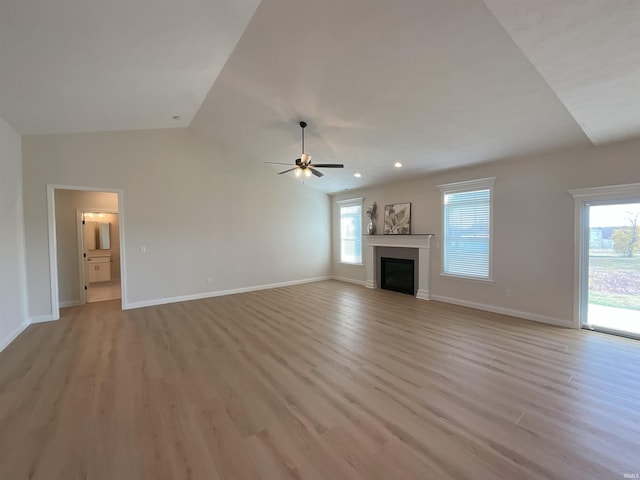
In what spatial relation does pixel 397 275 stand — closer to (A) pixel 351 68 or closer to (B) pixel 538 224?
(B) pixel 538 224

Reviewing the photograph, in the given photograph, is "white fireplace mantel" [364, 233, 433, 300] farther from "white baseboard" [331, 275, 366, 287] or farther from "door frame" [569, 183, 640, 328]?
"door frame" [569, 183, 640, 328]

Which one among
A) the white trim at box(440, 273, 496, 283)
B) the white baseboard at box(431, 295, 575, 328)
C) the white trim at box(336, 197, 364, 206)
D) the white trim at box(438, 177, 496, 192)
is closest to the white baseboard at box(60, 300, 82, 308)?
the white trim at box(336, 197, 364, 206)

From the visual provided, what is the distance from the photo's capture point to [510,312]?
192 inches

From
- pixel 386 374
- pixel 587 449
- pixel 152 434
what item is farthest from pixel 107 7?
pixel 587 449

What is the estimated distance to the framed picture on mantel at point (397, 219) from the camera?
6.58 meters

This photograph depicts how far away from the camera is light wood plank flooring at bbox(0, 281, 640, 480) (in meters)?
1.80

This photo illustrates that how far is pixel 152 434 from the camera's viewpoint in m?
2.08

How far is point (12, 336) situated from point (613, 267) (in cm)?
852

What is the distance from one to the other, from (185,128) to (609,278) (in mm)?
7938

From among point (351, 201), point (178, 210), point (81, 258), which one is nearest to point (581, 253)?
point (351, 201)

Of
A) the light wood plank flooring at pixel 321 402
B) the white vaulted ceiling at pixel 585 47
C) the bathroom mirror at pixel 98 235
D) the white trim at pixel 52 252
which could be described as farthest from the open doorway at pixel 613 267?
the bathroom mirror at pixel 98 235

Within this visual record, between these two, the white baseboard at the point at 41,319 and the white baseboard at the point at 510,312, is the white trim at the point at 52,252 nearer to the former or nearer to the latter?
the white baseboard at the point at 41,319

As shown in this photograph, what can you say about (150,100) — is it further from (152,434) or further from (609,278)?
(609,278)

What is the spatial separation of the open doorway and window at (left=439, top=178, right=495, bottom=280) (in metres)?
1.36
